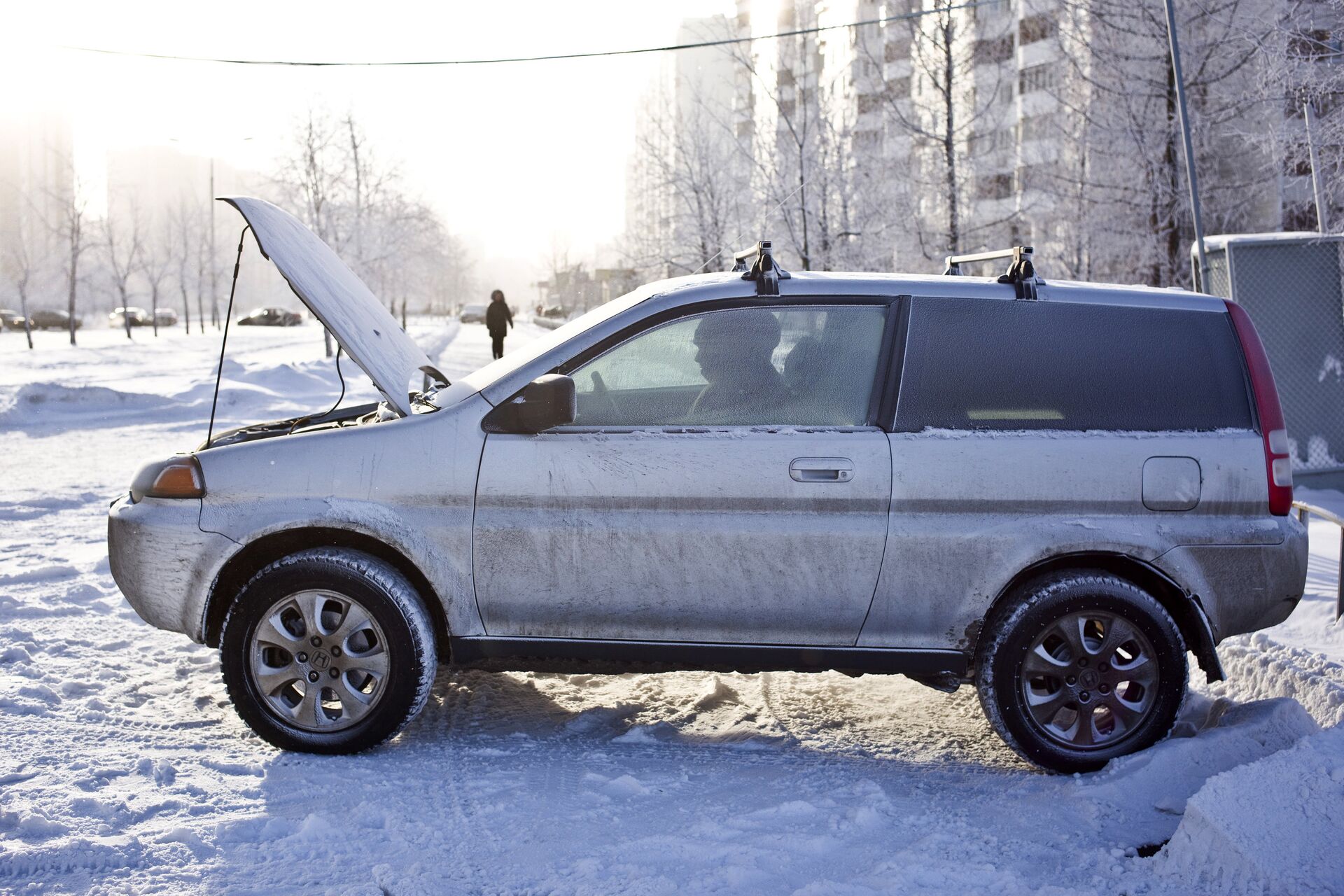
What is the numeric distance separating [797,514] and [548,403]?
3.22ft

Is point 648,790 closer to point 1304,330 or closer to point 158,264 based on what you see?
point 1304,330

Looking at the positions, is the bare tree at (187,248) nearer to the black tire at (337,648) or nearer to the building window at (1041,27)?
the building window at (1041,27)

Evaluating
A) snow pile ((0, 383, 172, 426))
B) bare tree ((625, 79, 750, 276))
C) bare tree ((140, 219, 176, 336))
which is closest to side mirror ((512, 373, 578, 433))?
snow pile ((0, 383, 172, 426))

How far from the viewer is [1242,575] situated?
4133mm

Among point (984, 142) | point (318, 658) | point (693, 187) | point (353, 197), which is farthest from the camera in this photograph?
point (353, 197)

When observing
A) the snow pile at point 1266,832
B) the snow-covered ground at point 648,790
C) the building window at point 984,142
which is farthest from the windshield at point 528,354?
the building window at point 984,142

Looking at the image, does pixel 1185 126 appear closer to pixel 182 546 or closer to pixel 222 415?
pixel 182 546

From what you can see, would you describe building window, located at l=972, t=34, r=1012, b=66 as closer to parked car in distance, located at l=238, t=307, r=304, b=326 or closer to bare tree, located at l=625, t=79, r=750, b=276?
bare tree, located at l=625, t=79, r=750, b=276

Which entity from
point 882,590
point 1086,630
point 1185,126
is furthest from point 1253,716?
point 1185,126

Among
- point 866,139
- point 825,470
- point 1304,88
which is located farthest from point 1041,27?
point 825,470

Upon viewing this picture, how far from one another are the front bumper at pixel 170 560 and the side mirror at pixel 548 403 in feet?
4.08

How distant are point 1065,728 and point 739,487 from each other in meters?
1.50

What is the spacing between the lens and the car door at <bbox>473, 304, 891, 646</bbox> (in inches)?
161

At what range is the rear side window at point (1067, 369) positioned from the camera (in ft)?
13.6
